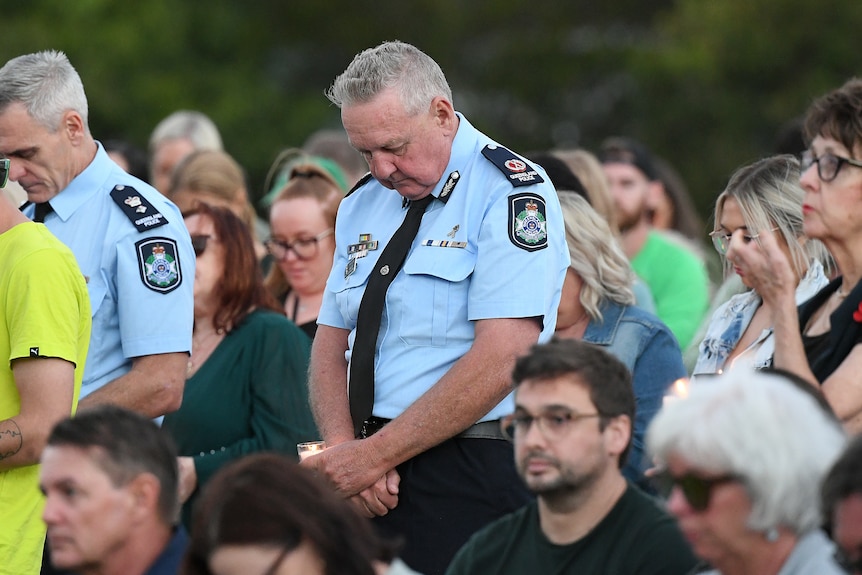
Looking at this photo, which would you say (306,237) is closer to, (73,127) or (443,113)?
(73,127)

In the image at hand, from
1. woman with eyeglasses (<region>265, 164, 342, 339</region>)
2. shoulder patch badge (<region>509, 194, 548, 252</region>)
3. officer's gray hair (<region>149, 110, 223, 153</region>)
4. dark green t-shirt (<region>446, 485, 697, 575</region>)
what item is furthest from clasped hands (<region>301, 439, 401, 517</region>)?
officer's gray hair (<region>149, 110, 223, 153</region>)

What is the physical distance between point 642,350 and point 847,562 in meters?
2.37

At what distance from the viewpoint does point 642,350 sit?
5219mm

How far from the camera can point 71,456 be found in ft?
11.5

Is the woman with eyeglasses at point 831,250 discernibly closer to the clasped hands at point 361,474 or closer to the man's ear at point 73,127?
the clasped hands at point 361,474

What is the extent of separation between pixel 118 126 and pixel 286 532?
15716mm

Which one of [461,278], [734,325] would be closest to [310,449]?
[461,278]

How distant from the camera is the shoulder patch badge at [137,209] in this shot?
16.1 ft

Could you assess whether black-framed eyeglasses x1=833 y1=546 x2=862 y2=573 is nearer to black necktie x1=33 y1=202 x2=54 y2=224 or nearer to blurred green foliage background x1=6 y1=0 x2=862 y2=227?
black necktie x1=33 y1=202 x2=54 y2=224

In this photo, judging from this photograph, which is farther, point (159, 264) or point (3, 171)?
point (159, 264)

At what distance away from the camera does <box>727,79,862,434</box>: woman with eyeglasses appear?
3852mm

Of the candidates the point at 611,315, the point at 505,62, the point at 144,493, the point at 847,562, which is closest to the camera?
the point at 847,562

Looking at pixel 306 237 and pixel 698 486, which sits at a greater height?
pixel 306 237

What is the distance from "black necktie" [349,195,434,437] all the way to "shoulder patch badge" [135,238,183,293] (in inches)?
28.4
